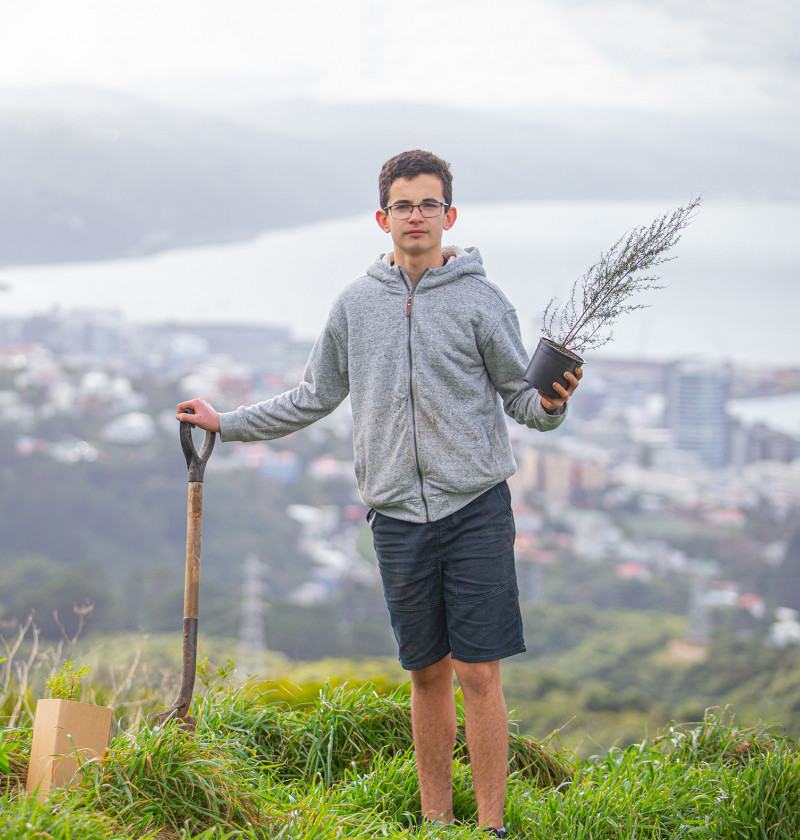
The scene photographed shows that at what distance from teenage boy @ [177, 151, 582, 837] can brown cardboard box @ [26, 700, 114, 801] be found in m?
0.77

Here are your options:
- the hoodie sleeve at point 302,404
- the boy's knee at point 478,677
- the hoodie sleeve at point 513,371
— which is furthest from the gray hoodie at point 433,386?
the boy's knee at point 478,677

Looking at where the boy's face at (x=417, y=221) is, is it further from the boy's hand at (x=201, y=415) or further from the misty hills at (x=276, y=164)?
the misty hills at (x=276, y=164)

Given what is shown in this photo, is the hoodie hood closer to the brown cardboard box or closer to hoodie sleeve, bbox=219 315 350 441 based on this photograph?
hoodie sleeve, bbox=219 315 350 441

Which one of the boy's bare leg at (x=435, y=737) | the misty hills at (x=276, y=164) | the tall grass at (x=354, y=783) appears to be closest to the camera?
the tall grass at (x=354, y=783)

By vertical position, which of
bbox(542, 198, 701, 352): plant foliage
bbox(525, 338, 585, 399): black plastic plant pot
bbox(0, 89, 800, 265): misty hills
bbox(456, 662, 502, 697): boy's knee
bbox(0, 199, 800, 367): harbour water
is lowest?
bbox(456, 662, 502, 697): boy's knee

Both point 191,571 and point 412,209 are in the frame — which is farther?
point 191,571

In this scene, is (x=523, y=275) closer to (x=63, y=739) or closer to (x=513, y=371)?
(x=513, y=371)

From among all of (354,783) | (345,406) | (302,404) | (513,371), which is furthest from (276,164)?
(354,783)

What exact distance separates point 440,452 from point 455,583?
335mm

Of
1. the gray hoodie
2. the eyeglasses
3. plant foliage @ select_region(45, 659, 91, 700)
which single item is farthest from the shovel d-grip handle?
the eyeglasses

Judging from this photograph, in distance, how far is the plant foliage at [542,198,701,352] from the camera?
8.28ft

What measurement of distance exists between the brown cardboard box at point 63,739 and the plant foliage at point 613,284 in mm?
1466

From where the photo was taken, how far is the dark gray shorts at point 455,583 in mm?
2428

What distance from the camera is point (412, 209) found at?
8.12ft
